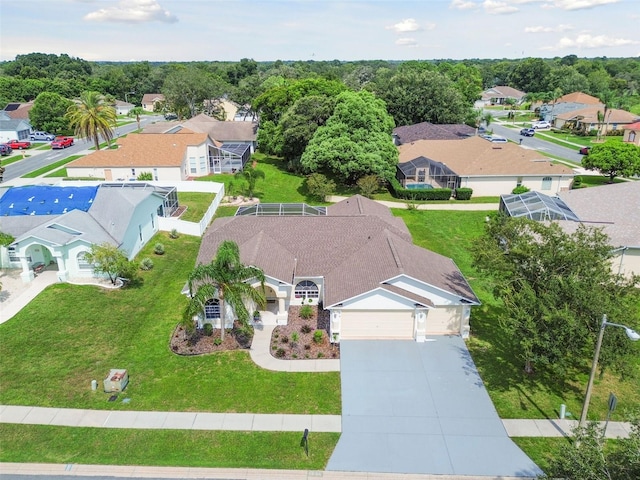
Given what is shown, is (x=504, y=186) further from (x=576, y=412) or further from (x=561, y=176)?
(x=576, y=412)

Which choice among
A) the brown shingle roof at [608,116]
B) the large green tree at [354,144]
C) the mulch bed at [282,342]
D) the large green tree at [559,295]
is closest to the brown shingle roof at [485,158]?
the large green tree at [354,144]

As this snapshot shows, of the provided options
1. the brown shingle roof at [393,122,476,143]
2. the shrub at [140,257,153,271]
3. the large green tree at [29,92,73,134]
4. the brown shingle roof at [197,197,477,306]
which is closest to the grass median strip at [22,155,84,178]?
the large green tree at [29,92,73,134]

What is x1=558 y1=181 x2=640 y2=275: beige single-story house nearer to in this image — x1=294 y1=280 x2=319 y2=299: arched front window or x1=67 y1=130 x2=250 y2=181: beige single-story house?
x1=294 y1=280 x2=319 y2=299: arched front window

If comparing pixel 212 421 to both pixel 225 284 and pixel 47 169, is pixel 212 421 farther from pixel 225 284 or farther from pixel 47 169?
pixel 47 169

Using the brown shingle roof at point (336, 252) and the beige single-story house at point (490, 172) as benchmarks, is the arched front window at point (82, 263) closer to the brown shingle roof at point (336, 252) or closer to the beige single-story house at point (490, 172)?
the brown shingle roof at point (336, 252)

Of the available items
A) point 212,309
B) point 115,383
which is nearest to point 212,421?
point 115,383

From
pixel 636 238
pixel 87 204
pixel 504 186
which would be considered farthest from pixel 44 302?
pixel 504 186
